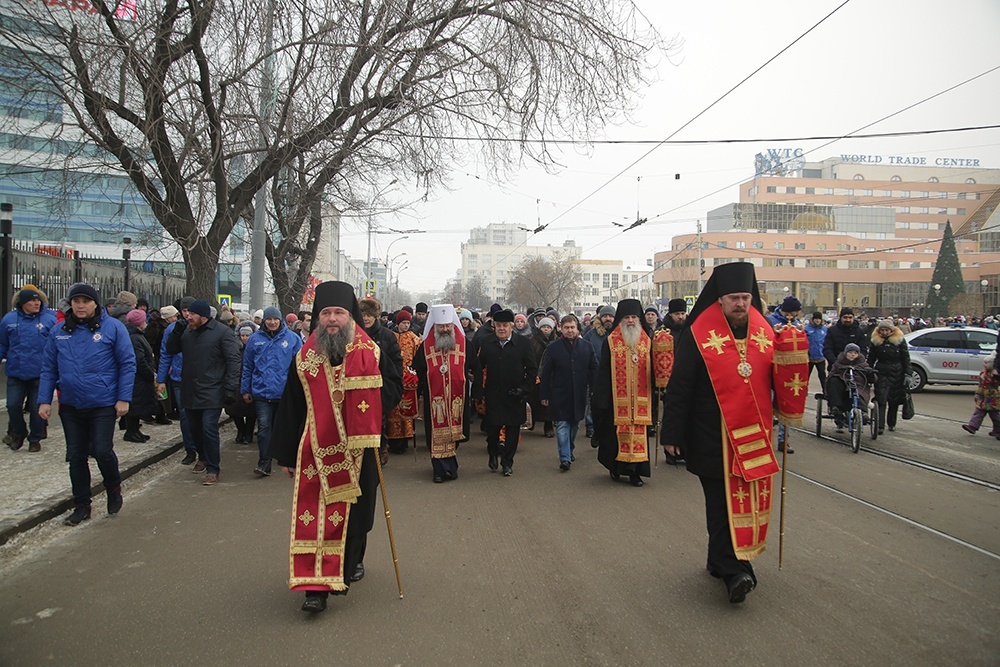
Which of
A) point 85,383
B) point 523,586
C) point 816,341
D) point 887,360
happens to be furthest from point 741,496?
point 816,341

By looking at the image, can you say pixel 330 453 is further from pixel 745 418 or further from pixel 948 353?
pixel 948 353

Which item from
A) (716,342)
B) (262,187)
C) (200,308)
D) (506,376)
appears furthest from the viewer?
(262,187)

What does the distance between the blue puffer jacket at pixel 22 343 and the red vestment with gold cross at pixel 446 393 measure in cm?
477

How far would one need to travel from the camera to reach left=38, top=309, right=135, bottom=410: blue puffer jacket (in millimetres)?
5867

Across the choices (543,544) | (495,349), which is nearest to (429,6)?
(495,349)

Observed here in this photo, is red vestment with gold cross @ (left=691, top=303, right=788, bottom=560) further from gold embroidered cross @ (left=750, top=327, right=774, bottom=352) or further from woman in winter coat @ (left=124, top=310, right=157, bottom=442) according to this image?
woman in winter coat @ (left=124, top=310, right=157, bottom=442)

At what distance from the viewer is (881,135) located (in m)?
15.7

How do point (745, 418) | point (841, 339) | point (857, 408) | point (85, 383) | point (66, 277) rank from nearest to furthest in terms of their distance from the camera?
point (745, 418), point (85, 383), point (857, 408), point (841, 339), point (66, 277)

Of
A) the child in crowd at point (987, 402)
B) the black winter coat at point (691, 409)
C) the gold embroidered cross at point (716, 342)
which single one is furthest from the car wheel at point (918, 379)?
the gold embroidered cross at point (716, 342)

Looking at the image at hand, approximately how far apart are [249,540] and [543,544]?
240 centimetres

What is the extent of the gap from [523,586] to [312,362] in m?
2.03

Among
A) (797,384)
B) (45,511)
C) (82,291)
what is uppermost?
(82,291)

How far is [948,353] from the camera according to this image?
17156 millimetres

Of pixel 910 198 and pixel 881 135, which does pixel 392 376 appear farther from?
pixel 910 198
